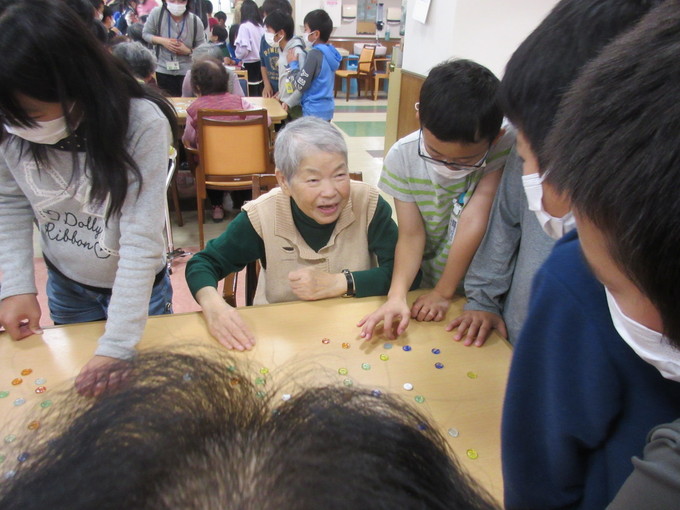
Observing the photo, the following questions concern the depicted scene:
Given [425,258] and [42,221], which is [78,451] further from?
[425,258]

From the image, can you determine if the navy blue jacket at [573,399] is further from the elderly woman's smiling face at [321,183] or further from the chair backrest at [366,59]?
the chair backrest at [366,59]

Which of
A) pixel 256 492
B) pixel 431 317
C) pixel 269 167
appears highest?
pixel 256 492

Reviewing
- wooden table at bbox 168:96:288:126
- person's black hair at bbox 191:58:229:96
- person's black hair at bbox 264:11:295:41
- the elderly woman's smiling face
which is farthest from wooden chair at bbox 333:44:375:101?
the elderly woman's smiling face

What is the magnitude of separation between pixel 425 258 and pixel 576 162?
45.1 inches

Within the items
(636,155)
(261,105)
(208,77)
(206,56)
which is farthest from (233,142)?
(636,155)

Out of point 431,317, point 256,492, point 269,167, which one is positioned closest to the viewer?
point 256,492

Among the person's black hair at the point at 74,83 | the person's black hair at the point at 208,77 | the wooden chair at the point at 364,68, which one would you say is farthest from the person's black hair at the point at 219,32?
the person's black hair at the point at 74,83

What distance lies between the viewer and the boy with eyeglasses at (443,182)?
A: 1.10m

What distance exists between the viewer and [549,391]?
0.60 metres

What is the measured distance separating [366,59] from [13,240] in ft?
31.9

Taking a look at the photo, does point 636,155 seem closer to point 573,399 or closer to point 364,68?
point 573,399

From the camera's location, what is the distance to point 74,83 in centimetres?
86

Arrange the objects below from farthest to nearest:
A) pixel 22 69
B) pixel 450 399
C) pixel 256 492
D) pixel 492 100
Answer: pixel 492 100
pixel 450 399
pixel 22 69
pixel 256 492

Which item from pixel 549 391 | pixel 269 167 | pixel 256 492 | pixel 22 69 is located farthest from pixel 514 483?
pixel 269 167
